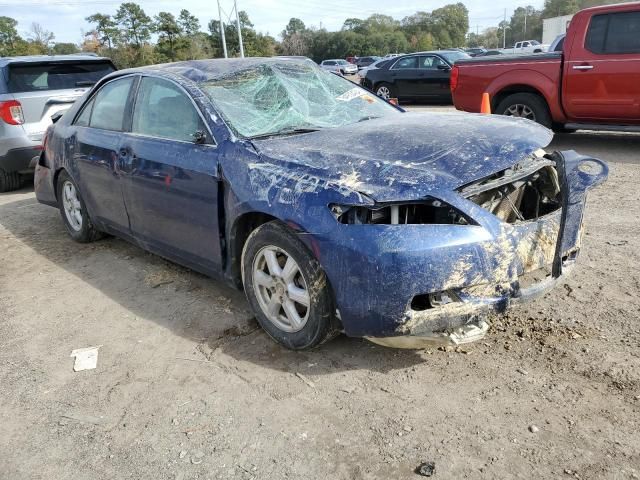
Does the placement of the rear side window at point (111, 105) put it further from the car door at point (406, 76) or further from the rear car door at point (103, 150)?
the car door at point (406, 76)

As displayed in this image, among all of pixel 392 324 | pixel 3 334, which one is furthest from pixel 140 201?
pixel 392 324

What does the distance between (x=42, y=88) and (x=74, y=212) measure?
3.36 m

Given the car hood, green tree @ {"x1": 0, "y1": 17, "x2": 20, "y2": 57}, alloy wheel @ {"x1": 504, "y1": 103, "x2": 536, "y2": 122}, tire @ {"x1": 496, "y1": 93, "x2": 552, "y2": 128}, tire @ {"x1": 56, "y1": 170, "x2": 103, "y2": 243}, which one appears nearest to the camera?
the car hood

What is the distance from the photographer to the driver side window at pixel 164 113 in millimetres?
3779

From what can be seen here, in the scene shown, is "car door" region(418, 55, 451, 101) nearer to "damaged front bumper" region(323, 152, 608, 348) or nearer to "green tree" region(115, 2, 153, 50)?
"damaged front bumper" region(323, 152, 608, 348)

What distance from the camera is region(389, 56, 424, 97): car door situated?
49.6ft

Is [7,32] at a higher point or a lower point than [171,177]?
higher

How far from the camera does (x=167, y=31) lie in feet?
145

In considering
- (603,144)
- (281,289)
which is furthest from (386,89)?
(281,289)

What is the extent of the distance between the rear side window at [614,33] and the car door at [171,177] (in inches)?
243

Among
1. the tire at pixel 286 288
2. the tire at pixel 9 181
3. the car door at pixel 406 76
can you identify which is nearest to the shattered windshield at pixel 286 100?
the tire at pixel 286 288

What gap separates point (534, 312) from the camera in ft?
11.6

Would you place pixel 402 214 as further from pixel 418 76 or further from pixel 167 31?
pixel 167 31

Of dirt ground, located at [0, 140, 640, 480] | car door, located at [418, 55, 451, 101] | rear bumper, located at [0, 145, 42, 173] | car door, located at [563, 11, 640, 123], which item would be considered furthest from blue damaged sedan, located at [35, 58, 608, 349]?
car door, located at [418, 55, 451, 101]
